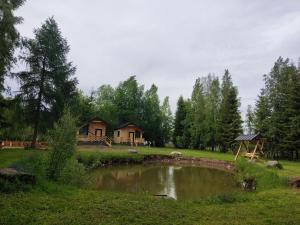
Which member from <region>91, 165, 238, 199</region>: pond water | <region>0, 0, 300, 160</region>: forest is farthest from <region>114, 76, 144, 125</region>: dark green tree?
<region>91, 165, 238, 199</region>: pond water

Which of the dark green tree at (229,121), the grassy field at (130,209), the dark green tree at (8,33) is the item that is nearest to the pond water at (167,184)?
the grassy field at (130,209)

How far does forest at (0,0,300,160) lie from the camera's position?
2594 cm

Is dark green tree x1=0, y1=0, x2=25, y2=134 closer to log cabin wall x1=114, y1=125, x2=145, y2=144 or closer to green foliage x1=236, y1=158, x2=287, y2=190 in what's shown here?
green foliage x1=236, y1=158, x2=287, y2=190

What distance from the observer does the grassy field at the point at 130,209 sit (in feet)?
25.3

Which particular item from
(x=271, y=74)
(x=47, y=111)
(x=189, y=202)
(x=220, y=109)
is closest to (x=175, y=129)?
(x=220, y=109)

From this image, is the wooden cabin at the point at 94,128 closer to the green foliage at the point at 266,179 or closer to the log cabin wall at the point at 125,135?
the log cabin wall at the point at 125,135

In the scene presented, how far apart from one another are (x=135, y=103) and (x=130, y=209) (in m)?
49.9

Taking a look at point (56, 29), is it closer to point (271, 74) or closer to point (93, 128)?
point (93, 128)

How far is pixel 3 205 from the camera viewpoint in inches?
328

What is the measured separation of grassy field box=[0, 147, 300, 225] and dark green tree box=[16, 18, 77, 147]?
17.5 meters

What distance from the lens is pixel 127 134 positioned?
4909 cm

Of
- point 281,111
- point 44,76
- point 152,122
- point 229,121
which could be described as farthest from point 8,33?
point 152,122

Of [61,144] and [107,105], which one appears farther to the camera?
[107,105]

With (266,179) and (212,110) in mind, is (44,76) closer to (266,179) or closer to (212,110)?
(266,179)
